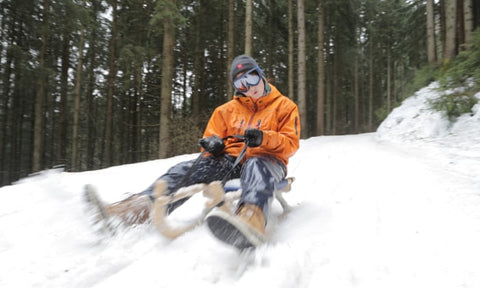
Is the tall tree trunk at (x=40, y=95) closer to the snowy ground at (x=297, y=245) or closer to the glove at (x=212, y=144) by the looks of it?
the snowy ground at (x=297, y=245)

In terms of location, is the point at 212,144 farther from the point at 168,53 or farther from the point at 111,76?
the point at 111,76

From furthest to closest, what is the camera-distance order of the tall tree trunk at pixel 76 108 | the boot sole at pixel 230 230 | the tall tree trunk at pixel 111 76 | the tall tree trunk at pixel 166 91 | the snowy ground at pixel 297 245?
the tall tree trunk at pixel 111 76, the tall tree trunk at pixel 76 108, the tall tree trunk at pixel 166 91, the boot sole at pixel 230 230, the snowy ground at pixel 297 245

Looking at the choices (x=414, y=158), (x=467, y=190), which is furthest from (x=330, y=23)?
(x=467, y=190)

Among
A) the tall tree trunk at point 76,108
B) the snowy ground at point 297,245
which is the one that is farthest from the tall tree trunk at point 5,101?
the snowy ground at point 297,245

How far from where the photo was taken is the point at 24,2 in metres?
9.88

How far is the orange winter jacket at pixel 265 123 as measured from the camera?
78.0 inches

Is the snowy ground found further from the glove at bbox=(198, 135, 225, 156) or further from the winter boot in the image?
the glove at bbox=(198, 135, 225, 156)

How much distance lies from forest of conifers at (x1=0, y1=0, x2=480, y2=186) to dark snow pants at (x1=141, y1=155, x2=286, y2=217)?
574 cm

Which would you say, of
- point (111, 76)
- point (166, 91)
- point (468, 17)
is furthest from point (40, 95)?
point (468, 17)

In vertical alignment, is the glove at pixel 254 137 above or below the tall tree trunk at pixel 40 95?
below

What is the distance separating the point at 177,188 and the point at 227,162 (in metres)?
0.51

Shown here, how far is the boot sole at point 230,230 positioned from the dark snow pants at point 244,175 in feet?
0.72

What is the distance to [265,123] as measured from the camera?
221cm

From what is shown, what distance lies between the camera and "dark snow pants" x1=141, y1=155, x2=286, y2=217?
1.66 metres
